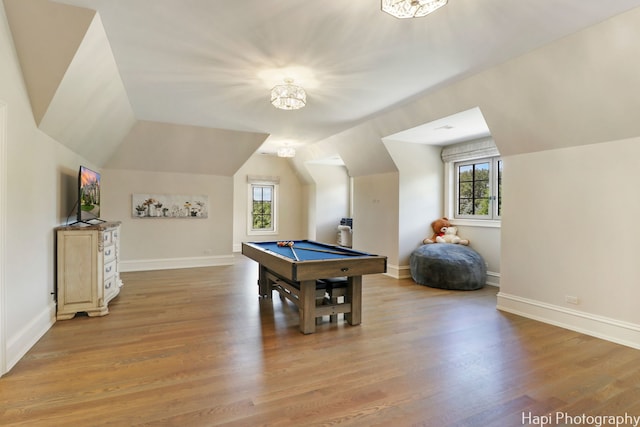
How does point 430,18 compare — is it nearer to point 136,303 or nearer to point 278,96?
point 278,96

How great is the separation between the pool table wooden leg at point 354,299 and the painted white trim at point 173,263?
173 inches

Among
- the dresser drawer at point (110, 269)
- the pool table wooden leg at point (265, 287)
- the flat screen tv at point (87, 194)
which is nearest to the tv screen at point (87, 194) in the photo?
the flat screen tv at point (87, 194)

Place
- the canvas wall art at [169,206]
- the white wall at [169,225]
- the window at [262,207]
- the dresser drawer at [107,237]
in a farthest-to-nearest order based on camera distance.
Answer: the window at [262,207]
the canvas wall art at [169,206]
the white wall at [169,225]
the dresser drawer at [107,237]

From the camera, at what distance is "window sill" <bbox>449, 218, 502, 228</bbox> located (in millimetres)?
5574

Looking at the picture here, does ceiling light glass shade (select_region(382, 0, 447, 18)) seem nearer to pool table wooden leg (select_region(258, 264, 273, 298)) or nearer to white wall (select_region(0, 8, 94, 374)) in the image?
white wall (select_region(0, 8, 94, 374))

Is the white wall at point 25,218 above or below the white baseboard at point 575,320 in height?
above

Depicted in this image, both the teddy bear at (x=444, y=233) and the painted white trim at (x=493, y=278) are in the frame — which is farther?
the teddy bear at (x=444, y=233)

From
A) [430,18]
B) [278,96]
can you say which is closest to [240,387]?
[278,96]

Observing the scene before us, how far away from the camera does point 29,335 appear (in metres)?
2.91

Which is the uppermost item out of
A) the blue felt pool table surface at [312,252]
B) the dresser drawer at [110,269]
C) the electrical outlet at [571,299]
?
the blue felt pool table surface at [312,252]

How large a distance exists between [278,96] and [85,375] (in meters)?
3.02

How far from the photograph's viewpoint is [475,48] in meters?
2.93

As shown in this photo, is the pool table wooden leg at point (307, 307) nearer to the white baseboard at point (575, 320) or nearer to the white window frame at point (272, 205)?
the white baseboard at point (575, 320)

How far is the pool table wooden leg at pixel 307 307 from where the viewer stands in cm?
334
